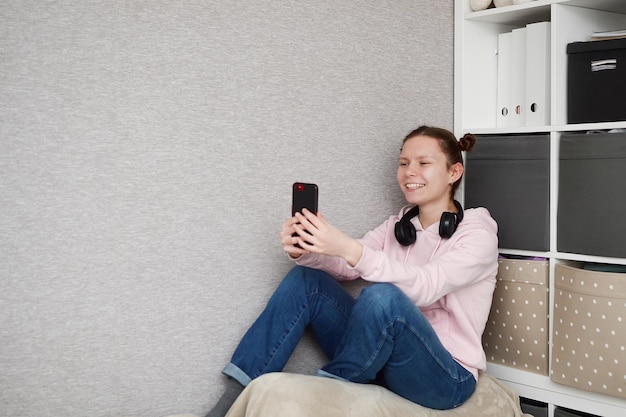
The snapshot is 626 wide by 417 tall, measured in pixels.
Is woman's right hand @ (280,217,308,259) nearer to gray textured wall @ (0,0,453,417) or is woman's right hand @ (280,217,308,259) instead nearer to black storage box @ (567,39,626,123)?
gray textured wall @ (0,0,453,417)

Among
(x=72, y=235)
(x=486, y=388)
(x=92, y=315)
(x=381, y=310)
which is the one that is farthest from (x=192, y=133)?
(x=486, y=388)

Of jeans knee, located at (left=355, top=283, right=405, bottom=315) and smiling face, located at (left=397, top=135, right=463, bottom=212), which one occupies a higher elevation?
smiling face, located at (left=397, top=135, right=463, bottom=212)

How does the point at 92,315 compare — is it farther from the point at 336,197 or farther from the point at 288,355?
the point at 336,197

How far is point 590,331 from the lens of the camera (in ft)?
6.70

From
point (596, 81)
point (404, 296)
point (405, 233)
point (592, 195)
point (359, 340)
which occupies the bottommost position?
point (359, 340)

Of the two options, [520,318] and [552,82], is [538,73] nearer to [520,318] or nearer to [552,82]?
[552,82]

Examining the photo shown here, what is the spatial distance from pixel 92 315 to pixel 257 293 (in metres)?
0.47

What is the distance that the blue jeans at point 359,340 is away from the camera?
1.77 meters

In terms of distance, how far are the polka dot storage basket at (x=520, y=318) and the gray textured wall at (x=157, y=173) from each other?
47cm

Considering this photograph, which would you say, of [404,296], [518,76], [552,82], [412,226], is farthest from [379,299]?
[518,76]

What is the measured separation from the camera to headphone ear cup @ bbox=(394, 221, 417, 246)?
212 centimetres

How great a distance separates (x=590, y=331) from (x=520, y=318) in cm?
24

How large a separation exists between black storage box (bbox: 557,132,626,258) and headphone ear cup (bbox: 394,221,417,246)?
1.43ft

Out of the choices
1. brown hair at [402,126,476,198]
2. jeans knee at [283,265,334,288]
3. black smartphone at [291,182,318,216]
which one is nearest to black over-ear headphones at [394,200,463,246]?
brown hair at [402,126,476,198]
